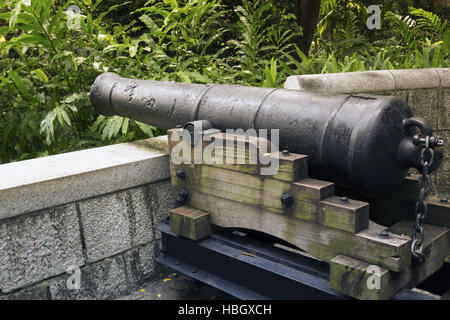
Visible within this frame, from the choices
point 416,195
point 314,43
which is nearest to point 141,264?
point 416,195

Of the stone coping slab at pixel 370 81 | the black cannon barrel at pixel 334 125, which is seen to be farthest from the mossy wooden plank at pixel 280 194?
the stone coping slab at pixel 370 81

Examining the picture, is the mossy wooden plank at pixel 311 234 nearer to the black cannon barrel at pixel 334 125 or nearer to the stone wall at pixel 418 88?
the black cannon barrel at pixel 334 125

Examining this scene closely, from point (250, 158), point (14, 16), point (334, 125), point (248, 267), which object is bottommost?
point (248, 267)

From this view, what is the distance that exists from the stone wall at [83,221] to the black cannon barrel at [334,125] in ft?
1.86

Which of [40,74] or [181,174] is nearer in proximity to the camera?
[181,174]

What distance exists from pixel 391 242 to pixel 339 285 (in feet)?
0.96

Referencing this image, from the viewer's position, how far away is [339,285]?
6.94 ft

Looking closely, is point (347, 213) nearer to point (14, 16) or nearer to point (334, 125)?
point (334, 125)

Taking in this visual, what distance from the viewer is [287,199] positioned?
2.31m

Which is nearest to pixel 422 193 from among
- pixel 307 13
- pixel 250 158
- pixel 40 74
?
pixel 250 158

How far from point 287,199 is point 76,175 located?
4.01 ft

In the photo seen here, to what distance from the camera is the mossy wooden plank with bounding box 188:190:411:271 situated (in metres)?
2.02

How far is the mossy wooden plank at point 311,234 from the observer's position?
2020 millimetres

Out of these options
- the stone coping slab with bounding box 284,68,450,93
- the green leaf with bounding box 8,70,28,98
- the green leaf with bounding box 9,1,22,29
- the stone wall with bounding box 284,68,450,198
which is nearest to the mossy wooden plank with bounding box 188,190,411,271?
the stone coping slab with bounding box 284,68,450,93
